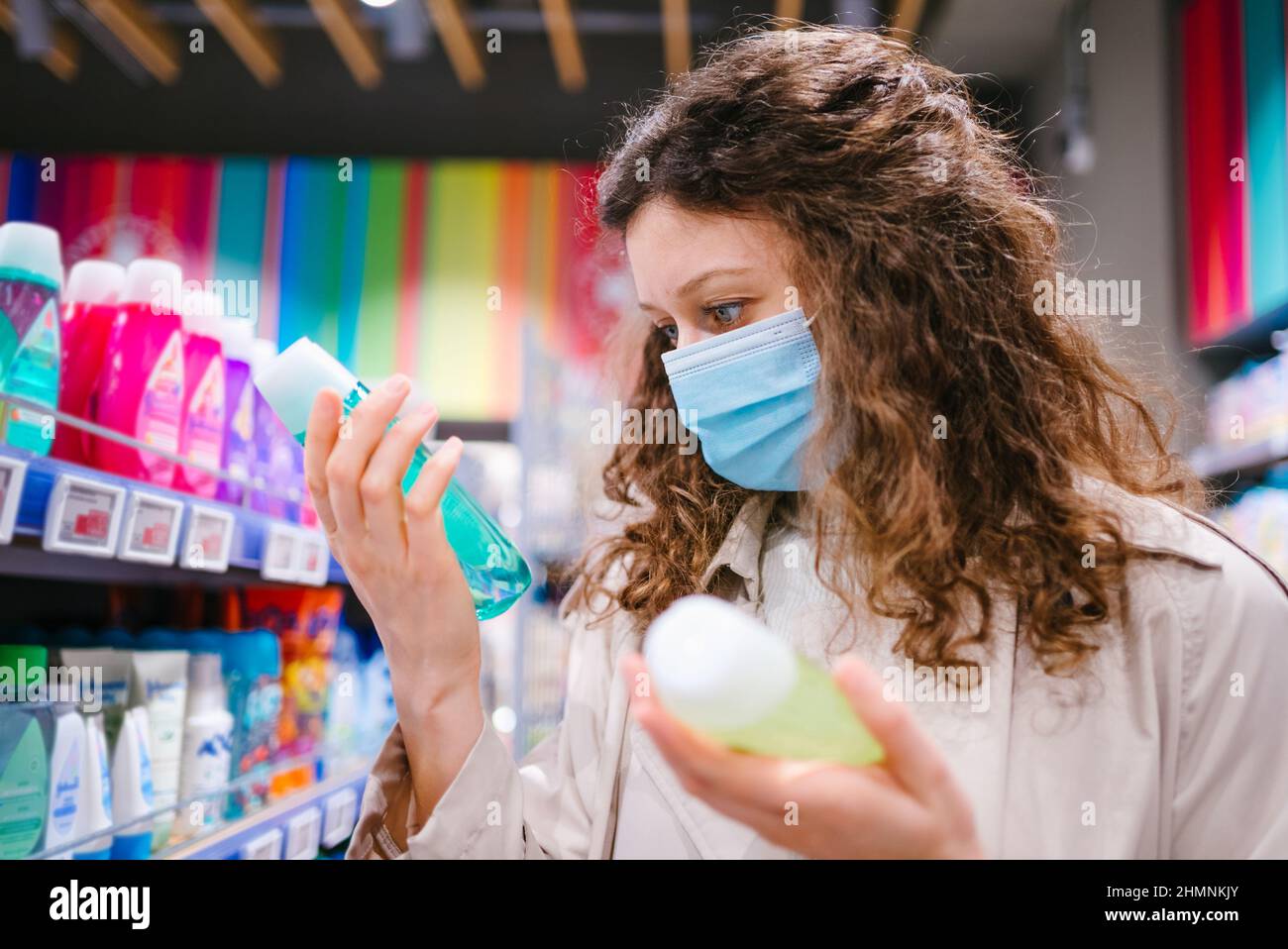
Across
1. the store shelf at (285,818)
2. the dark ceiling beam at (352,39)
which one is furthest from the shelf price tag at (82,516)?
the dark ceiling beam at (352,39)

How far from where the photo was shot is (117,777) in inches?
50.9

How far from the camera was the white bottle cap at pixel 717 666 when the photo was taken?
1.76 feet

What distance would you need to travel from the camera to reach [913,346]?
1065 mm

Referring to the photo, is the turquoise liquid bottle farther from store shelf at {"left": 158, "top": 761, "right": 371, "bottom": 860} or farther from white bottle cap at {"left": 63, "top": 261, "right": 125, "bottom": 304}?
store shelf at {"left": 158, "top": 761, "right": 371, "bottom": 860}

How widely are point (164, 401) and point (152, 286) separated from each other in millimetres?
160

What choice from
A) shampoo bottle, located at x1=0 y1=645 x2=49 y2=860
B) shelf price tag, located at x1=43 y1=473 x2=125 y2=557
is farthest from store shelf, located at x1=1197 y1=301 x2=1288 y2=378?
shampoo bottle, located at x1=0 y1=645 x2=49 y2=860

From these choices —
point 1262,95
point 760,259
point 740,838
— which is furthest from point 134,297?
point 1262,95

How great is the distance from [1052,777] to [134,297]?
1.26 m

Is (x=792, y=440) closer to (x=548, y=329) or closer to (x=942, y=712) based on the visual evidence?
(x=942, y=712)

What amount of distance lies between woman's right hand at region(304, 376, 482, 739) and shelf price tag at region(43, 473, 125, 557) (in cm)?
35

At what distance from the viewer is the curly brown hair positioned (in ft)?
3.27

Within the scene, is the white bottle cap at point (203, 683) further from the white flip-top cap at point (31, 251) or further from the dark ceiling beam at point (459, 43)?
the dark ceiling beam at point (459, 43)

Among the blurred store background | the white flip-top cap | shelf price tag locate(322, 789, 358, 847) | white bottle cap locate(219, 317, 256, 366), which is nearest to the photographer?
the white flip-top cap

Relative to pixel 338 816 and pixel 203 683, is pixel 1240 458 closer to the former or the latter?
pixel 338 816
